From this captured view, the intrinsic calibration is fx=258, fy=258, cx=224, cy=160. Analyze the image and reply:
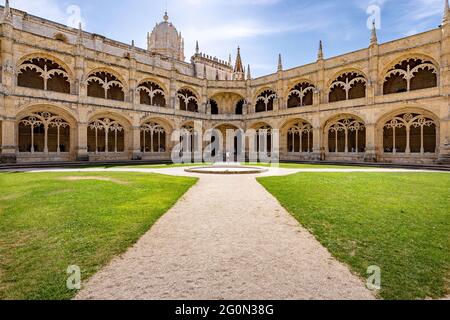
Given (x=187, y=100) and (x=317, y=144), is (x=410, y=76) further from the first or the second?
(x=187, y=100)

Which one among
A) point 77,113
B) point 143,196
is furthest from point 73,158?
point 143,196

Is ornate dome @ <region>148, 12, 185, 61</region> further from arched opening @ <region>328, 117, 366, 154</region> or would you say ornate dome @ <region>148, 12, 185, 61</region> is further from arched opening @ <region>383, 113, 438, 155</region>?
arched opening @ <region>383, 113, 438, 155</region>

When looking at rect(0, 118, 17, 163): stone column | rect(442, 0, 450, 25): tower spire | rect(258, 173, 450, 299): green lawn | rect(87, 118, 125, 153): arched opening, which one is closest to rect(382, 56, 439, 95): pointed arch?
rect(442, 0, 450, 25): tower spire

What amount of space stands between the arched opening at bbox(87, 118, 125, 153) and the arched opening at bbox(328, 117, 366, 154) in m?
22.5

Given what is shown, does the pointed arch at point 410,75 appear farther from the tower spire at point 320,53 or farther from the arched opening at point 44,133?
the arched opening at point 44,133

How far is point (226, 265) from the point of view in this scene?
3.54 meters

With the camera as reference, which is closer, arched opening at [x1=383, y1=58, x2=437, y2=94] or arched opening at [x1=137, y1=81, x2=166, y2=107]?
arched opening at [x1=383, y1=58, x2=437, y2=94]

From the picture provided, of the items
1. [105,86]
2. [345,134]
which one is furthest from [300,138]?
[105,86]

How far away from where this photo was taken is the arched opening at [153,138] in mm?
29016

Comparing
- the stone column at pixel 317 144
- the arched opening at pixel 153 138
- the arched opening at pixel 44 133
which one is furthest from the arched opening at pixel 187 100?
the stone column at pixel 317 144

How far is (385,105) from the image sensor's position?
23.3 metres

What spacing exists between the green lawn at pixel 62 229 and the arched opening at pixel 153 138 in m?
20.7

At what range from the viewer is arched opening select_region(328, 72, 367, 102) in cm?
2620

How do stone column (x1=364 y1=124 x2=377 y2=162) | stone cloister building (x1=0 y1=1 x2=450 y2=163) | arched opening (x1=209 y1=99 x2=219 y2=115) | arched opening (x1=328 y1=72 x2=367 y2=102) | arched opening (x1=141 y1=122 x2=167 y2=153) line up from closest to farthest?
stone cloister building (x1=0 y1=1 x2=450 y2=163), stone column (x1=364 y1=124 x2=377 y2=162), arched opening (x1=328 y1=72 x2=367 y2=102), arched opening (x1=141 y1=122 x2=167 y2=153), arched opening (x1=209 y1=99 x2=219 y2=115)
